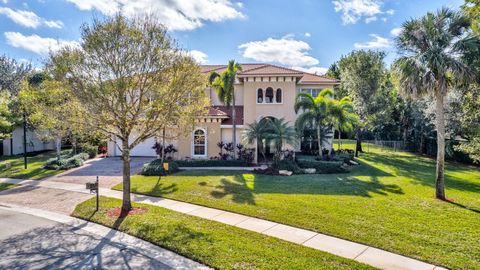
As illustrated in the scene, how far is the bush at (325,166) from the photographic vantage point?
64.8 ft

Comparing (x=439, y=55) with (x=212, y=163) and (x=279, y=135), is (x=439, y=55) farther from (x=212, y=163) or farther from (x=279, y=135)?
(x=212, y=163)

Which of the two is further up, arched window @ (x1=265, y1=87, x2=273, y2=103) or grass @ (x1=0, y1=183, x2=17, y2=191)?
arched window @ (x1=265, y1=87, x2=273, y2=103)

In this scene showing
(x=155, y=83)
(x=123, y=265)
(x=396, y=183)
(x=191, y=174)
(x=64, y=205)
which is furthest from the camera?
(x=191, y=174)

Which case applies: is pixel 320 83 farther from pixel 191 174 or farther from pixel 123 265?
pixel 123 265

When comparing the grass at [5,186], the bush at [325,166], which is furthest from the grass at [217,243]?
the bush at [325,166]

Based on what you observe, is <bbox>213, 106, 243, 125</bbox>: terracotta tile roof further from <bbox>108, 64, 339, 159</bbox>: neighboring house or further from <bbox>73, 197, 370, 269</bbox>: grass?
<bbox>73, 197, 370, 269</bbox>: grass

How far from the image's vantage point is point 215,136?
76.6ft

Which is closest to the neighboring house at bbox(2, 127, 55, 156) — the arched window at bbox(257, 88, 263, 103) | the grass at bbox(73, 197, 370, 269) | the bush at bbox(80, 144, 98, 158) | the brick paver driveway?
the bush at bbox(80, 144, 98, 158)

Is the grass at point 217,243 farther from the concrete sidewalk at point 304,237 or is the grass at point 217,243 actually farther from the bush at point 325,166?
the bush at point 325,166

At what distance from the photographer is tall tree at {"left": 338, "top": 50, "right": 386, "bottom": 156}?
97.1 feet

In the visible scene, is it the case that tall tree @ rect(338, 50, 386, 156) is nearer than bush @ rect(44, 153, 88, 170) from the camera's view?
No

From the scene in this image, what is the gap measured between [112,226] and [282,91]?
16168mm

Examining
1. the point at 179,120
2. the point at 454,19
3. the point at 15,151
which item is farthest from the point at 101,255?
the point at 15,151

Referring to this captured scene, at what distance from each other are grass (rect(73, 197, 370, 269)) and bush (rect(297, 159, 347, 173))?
455 inches
